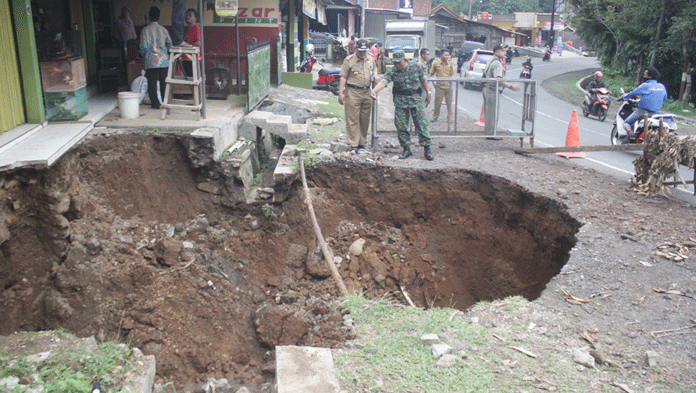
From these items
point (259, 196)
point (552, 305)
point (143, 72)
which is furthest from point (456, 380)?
point (143, 72)

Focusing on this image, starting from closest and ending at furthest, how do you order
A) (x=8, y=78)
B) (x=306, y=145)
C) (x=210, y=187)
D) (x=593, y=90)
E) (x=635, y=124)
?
(x=8, y=78) → (x=210, y=187) → (x=306, y=145) → (x=635, y=124) → (x=593, y=90)

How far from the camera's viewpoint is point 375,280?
6867 millimetres

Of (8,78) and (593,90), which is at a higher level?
(8,78)

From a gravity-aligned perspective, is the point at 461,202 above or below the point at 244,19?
below

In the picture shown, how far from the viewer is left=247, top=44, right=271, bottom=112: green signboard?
9797 millimetres

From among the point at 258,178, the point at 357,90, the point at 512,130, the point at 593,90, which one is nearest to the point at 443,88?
the point at 512,130

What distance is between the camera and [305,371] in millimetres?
3885

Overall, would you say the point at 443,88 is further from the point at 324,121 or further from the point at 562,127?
the point at 562,127

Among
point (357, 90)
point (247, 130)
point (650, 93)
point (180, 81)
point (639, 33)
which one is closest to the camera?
point (180, 81)

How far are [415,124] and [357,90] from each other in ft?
3.52

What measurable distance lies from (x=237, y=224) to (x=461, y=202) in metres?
3.24

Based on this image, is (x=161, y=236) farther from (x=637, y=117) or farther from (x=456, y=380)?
(x=637, y=117)

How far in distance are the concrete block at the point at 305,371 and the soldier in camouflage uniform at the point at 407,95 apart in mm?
4826

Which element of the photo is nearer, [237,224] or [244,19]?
[237,224]
